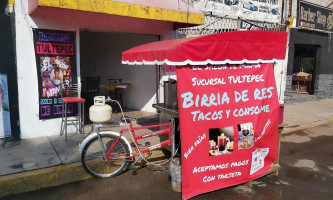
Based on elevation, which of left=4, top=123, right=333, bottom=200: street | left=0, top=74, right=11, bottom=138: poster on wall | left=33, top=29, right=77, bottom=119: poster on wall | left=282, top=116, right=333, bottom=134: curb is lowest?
left=4, top=123, right=333, bottom=200: street

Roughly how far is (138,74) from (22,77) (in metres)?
4.14

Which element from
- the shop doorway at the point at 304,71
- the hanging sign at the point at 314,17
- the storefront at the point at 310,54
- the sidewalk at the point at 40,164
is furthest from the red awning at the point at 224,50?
the shop doorway at the point at 304,71

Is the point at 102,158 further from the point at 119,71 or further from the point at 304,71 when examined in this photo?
the point at 304,71

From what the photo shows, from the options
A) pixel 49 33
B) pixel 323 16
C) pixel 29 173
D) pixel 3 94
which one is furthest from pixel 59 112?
pixel 323 16

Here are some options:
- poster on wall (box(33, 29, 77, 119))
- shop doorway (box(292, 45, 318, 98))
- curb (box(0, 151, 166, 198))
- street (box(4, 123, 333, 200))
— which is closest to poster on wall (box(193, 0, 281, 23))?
shop doorway (box(292, 45, 318, 98))

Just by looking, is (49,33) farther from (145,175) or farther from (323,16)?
(323,16)

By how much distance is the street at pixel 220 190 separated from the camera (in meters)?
4.04

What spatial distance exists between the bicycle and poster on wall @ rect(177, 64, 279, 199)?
96 cm

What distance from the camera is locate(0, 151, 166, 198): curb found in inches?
164

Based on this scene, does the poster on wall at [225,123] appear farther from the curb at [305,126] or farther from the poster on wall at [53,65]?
the curb at [305,126]

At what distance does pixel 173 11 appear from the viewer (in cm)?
684

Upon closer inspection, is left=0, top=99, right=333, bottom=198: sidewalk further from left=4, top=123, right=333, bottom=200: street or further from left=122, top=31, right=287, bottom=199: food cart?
left=122, top=31, right=287, bottom=199: food cart

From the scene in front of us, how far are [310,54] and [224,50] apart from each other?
12022mm

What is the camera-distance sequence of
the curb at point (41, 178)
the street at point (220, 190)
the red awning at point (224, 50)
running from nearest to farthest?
the red awning at point (224, 50) < the street at point (220, 190) < the curb at point (41, 178)
